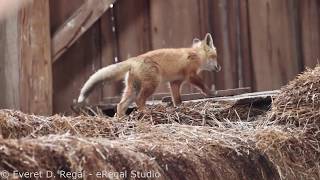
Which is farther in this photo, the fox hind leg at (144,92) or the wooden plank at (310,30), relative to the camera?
the wooden plank at (310,30)

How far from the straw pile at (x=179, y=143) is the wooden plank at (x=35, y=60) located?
1.40 m

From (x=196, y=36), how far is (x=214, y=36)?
235 millimetres

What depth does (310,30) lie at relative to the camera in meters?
6.91

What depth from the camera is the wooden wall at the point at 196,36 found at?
22.7 ft

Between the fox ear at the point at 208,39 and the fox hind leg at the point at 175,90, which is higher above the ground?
the fox ear at the point at 208,39

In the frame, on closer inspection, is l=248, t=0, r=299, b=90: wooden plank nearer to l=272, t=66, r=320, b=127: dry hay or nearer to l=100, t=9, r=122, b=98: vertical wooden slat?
l=100, t=9, r=122, b=98: vertical wooden slat

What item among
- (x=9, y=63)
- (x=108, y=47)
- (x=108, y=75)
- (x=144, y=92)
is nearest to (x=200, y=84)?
(x=144, y=92)

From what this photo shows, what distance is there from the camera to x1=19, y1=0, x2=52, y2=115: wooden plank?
646cm

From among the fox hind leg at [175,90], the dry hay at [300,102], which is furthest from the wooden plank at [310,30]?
the dry hay at [300,102]

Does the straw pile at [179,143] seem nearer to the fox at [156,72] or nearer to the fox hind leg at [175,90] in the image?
the fox at [156,72]

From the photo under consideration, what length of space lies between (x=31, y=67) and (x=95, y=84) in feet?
2.70

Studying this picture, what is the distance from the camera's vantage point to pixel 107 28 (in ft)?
24.9

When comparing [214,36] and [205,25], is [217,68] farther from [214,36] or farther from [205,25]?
[205,25]

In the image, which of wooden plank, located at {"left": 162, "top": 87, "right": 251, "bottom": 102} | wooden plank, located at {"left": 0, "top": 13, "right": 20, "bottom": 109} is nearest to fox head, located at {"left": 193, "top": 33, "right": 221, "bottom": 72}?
wooden plank, located at {"left": 162, "top": 87, "right": 251, "bottom": 102}
